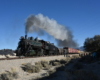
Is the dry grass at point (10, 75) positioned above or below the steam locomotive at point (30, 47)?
below

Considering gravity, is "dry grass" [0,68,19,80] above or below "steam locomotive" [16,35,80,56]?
below

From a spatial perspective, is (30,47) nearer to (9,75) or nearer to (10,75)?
(10,75)

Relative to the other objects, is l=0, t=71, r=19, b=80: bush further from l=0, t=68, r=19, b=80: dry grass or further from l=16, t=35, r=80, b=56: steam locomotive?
l=16, t=35, r=80, b=56: steam locomotive

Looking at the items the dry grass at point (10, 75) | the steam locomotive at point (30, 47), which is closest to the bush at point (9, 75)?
the dry grass at point (10, 75)

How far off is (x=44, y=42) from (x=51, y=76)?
19.5 metres

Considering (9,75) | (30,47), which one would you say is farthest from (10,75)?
(30,47)

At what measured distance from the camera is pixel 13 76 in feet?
46.4

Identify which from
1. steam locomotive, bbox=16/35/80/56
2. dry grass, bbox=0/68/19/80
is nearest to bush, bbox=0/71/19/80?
Answer: dry grass, bbox=0/68/19/80

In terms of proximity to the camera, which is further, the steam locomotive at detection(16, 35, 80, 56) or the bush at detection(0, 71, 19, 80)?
the steam locomotive at detection(16, 35, 80, 56)

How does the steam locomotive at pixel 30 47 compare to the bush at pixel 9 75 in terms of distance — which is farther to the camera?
the steam locomotive at pixel 30 47

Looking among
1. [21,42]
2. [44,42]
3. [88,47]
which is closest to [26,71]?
[21,42]

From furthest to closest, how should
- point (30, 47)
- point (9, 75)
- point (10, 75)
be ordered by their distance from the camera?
point (30, 47)
point (10, 75)
point (9, 75)

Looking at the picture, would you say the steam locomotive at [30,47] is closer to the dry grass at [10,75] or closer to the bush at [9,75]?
the dry grass at [10,75]

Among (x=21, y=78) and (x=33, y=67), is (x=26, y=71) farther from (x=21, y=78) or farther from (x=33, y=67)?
(x=21, y=78)
